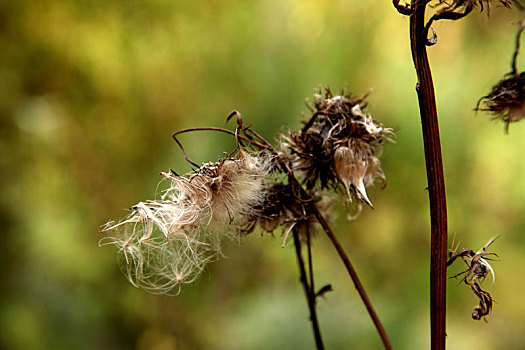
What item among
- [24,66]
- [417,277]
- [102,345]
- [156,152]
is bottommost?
[102,345]

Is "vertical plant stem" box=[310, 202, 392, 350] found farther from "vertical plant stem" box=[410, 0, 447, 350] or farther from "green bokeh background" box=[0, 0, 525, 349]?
"green bokeh background" box=[0, 0, 525, 349]

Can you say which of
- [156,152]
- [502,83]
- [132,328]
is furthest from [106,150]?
[502,83]

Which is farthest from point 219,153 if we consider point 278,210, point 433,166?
point 433,166

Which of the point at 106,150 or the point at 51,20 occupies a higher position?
the point at 51,20

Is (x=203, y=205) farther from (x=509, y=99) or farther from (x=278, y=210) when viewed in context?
(x=509, y=99)

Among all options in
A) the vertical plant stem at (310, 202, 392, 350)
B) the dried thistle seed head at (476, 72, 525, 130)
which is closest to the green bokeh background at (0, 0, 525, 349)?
the vertical plant stem at (310, 202, 392, 350)

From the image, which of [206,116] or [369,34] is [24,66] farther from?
[369,34]

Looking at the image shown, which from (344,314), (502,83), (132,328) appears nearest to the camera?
(502,83)
